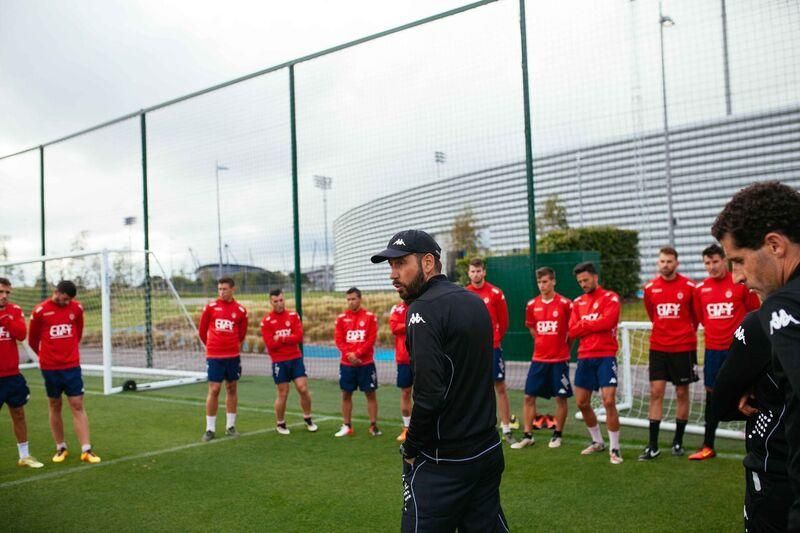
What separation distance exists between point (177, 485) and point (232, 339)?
2.85 m

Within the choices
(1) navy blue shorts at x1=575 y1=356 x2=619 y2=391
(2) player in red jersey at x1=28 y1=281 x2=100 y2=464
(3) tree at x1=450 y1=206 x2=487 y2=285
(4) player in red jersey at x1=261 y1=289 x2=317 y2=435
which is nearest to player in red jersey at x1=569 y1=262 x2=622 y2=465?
(1) navy blue shorts at x1=575 y1=356 x2=619 y2=391

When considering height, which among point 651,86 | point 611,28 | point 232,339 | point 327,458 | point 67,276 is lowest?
point 327,458

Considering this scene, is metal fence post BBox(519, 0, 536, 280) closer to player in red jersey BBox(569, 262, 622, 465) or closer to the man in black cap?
player in red jersey BBox(569, 262, 622, 465)

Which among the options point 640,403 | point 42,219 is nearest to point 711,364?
point 640,403

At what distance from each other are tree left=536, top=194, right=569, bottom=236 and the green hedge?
435mm

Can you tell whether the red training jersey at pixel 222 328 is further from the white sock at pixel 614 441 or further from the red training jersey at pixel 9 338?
the white sock at pixel 614 441

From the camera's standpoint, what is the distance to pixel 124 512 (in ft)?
18.2

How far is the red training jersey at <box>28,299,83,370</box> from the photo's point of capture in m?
7.32

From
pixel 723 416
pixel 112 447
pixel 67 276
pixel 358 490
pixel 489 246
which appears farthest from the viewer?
pixel 67 276

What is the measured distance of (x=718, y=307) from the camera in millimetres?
7105

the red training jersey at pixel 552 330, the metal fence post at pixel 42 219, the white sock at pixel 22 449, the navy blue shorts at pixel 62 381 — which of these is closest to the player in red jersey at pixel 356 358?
the red training jersey at pixel 552 330

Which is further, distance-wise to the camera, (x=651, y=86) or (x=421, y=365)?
(x=651, y=86)

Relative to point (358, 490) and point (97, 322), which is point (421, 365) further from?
point (97, 322)

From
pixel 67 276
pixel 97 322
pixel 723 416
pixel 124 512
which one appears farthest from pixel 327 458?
pixel 67 276
